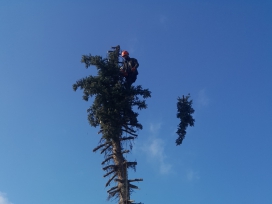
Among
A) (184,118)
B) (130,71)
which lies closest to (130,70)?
(130,71)

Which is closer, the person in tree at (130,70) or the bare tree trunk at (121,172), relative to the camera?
the bare tree trunk at (121,172)

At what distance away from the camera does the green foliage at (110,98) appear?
62.3ft

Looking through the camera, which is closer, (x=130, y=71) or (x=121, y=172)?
(x=121, y=172)

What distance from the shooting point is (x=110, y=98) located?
1952cm

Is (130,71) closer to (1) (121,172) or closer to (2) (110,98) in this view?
(2) (110,98)

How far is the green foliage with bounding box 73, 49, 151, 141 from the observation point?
748 inches

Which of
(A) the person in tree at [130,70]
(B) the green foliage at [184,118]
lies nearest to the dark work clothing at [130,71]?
(A) the person in tree at [130,70]

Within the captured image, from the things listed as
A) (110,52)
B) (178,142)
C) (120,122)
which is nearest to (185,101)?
(178,142)

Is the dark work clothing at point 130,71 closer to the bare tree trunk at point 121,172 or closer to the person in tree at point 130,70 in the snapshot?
the person in tree at point 130,70

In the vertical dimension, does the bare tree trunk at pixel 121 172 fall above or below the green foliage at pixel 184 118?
below

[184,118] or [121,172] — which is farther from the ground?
[184,118]

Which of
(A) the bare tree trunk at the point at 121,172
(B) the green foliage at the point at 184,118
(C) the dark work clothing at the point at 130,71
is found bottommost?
(A) the bare tree trunk at the point at 121,172

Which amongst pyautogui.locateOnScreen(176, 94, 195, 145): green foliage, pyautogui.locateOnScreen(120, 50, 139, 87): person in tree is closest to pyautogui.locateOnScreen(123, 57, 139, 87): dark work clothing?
pyautogui.locateOnScreen(120, 50, 139, 87): person in tree

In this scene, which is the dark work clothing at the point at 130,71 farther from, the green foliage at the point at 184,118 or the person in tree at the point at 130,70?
the green foliage at the point at 184,118
